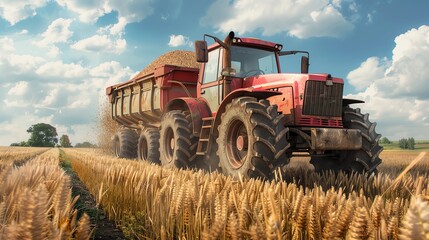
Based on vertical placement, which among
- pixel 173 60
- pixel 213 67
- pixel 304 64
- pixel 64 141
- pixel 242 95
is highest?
pixel 173 60

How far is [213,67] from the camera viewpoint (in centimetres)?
732

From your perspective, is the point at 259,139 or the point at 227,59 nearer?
the point at 259,139

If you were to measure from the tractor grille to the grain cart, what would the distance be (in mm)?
16

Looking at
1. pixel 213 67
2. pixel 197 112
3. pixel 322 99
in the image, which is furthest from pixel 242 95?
pixel 197 112

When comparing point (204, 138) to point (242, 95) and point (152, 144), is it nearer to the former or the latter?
point (242, 95)

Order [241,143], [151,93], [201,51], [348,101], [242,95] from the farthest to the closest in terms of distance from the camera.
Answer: [151,93] → [348,101] → [201,51] → [242,95] → [241,143]

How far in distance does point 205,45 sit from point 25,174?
4186 millimetres

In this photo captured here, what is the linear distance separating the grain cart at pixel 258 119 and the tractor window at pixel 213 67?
0.02m

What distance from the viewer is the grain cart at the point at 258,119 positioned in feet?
17.1

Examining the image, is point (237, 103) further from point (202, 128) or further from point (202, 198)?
point (202, 198)

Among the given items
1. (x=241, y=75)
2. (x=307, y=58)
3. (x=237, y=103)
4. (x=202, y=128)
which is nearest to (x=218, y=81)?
(x=241, y=75)

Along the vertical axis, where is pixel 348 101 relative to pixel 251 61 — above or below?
below

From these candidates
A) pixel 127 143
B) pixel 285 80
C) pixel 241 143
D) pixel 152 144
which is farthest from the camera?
pixel 127 143

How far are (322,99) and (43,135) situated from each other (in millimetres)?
75262
